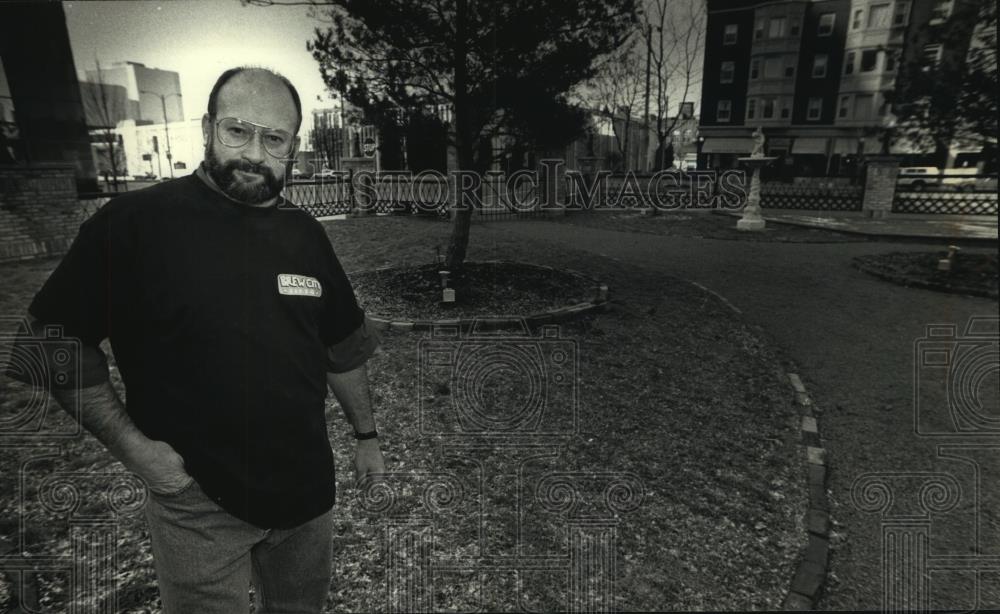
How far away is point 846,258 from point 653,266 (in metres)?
5.28

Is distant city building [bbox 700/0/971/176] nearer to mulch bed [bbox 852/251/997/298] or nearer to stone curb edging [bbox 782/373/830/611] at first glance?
mulch bed [bbox 852/251/997/298]

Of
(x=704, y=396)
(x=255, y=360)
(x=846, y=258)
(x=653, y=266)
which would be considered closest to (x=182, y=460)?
(x=255, y=360)

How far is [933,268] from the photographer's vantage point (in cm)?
1086

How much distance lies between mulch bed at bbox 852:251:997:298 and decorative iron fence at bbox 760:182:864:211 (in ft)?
36.5

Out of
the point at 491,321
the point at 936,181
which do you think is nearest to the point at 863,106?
the point at 936,181

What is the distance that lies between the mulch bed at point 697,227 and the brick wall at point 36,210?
15.1 meters

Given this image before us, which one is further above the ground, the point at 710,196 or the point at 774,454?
the point at 710,196

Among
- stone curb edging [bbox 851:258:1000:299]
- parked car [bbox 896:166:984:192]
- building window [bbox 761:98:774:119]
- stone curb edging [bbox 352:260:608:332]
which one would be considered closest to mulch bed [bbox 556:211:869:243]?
stone curb edging [bbox 851:258:1000:299]

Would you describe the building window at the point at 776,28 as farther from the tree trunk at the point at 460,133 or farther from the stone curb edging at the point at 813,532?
the stone curb edging at the point at 813,532

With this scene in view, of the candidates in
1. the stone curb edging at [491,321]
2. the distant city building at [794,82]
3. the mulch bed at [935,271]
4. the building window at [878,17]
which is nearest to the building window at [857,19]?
the distant city building at [794,82]

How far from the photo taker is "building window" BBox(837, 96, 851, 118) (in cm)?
3869

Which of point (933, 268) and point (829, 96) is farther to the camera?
point (829, 96)

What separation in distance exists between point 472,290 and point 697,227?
13.2 meters

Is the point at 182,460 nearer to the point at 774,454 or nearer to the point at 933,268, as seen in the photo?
the point at 774,454
